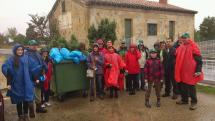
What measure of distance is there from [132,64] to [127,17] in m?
16.9

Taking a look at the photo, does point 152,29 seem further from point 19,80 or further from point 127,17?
point 19,80

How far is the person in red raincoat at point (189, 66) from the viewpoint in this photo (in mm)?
6875

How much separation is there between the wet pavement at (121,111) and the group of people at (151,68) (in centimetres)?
29

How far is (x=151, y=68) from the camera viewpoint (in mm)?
7375

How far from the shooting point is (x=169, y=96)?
8547mm

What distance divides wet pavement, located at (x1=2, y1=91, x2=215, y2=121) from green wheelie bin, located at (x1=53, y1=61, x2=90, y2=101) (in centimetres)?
38

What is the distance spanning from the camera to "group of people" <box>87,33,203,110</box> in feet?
23.0

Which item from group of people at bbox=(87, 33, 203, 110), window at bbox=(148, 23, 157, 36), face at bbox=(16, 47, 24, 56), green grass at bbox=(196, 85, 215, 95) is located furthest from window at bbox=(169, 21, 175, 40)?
face at bbox=(16, 47, 24, 56)

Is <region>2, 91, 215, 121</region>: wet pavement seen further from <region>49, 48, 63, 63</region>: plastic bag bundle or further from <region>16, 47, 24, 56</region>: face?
<region>16, 47, 24, 56</region>: face

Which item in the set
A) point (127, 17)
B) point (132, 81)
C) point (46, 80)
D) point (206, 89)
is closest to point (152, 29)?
point (127, 17)

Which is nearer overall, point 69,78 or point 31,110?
point 31,110

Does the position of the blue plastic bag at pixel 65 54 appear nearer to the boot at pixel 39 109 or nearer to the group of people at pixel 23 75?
the group of people at pixel 23 75

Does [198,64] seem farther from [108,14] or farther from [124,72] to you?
[108,14]

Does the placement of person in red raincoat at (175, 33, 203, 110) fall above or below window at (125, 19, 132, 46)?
below
